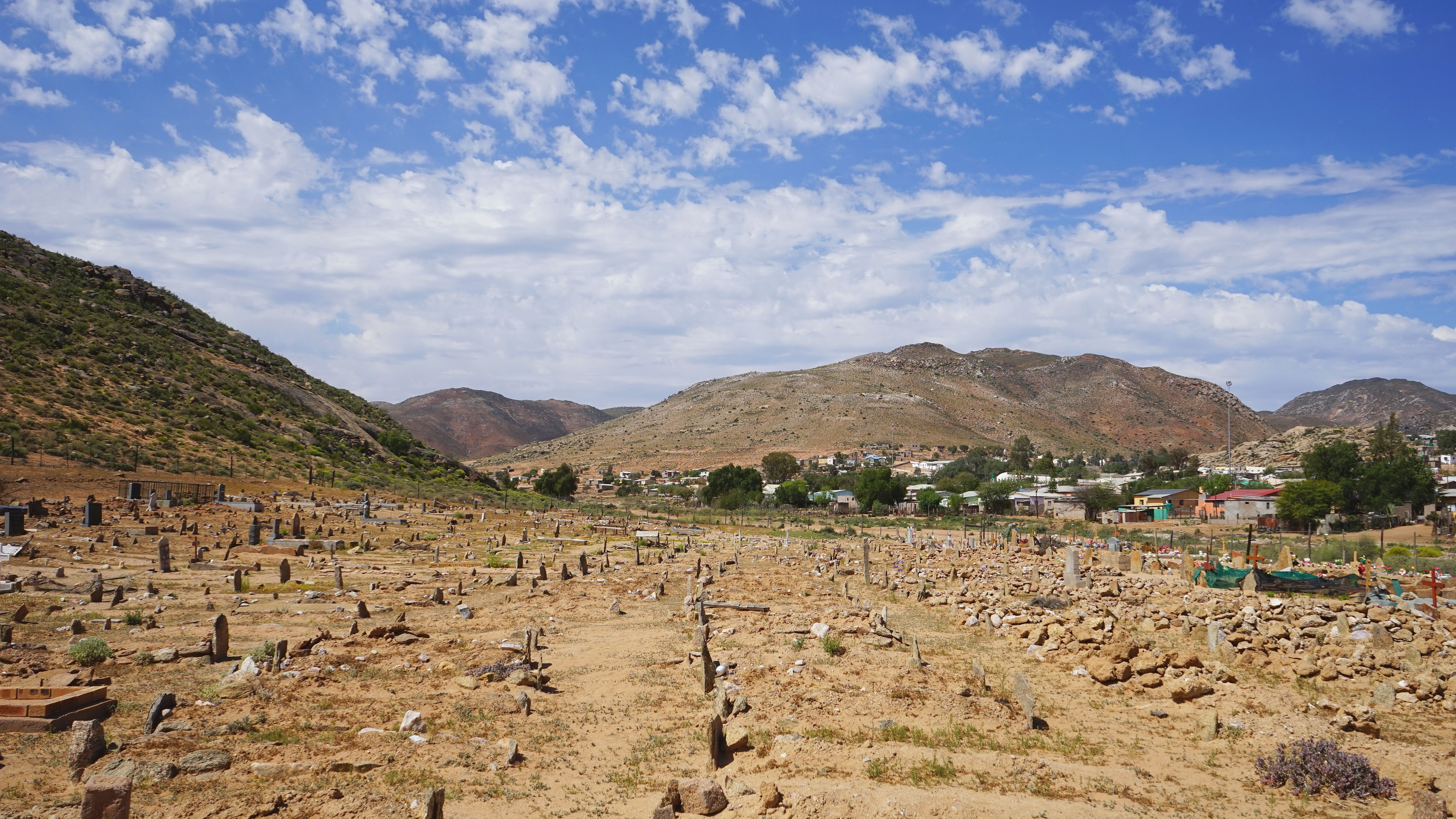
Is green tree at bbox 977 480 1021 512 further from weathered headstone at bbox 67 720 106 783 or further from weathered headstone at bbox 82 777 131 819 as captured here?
weathered headstone at bbox 82 777 131 819

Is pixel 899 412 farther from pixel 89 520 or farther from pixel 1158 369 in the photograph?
pixel 89 520

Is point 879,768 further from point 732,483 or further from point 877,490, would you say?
point 732,483

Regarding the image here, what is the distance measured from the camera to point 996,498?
219ft

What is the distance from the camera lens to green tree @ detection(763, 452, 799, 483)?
3433 inches

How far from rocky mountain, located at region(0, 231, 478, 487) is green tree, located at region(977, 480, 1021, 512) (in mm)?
43807

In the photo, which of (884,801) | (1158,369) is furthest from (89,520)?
(1158,369)

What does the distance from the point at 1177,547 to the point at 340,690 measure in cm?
3854

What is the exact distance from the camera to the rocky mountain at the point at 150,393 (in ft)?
135

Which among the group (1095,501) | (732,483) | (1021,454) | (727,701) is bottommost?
(727,701)

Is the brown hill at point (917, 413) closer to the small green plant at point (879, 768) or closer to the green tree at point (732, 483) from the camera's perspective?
the green tree at point (732, 483)

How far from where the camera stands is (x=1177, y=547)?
39.2m

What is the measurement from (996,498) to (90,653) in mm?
62859

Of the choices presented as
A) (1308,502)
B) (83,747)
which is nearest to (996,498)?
(1308,502)

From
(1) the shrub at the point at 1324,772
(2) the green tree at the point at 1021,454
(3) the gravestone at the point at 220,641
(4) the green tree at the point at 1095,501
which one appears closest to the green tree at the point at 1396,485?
(4) the green tree at the point at 1095,501
